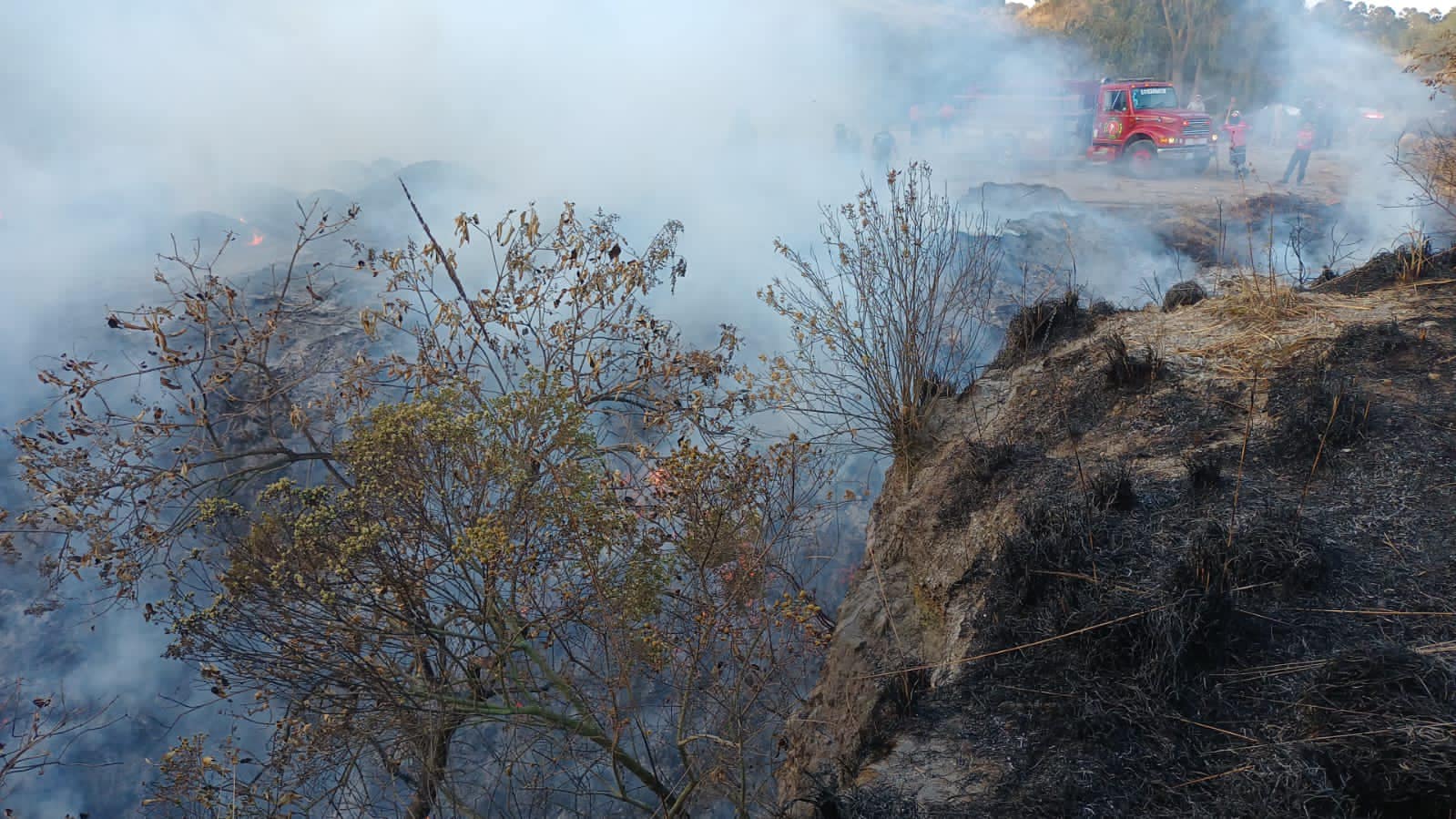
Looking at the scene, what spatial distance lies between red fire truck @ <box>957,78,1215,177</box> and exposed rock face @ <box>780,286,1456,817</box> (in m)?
14.6

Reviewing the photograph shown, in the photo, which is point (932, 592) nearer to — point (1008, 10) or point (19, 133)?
point (19, 133)

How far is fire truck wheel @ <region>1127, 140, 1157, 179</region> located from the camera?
1834cm

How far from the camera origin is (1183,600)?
3125 millimetres

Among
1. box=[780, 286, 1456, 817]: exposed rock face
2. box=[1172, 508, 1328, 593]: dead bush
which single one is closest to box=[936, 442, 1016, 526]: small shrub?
box=[780, 286, 1456, 817]: exposed rock face

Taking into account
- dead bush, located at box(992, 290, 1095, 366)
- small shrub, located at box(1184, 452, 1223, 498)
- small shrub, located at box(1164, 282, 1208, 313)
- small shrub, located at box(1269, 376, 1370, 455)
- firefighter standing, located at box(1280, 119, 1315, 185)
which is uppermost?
firefighter standing, located at box(1280, 119, 1315, 185)

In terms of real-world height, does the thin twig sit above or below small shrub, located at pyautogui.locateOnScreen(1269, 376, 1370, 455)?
below

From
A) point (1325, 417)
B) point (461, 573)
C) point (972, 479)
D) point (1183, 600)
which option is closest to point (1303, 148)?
point (1325, 417)

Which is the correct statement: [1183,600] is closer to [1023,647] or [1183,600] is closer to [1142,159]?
[1023,647]

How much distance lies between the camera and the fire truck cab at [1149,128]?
17.7m

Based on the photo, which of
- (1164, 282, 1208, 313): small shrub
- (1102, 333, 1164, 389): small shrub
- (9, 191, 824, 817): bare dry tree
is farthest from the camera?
(1164, 282, 1208, 313): small shrub

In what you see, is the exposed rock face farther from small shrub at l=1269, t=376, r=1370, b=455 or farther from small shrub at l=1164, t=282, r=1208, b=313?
small shrub at l=1164, t=282, r=1208, b=313

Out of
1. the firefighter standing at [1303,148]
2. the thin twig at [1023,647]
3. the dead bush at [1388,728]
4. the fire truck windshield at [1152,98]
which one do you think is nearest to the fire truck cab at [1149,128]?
the fire truck windshield at [1152,98]

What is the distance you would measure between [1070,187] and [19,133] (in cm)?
2423

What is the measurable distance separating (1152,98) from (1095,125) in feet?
4.93
